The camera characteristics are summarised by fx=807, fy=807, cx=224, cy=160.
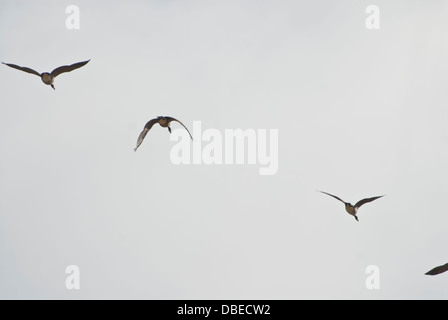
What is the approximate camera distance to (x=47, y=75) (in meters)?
24.3

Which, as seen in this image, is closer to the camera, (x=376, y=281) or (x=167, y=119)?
(x=167, y=119)

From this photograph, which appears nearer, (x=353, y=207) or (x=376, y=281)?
(x=353, y=207)

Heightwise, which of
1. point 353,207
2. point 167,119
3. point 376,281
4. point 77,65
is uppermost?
point 77,65
